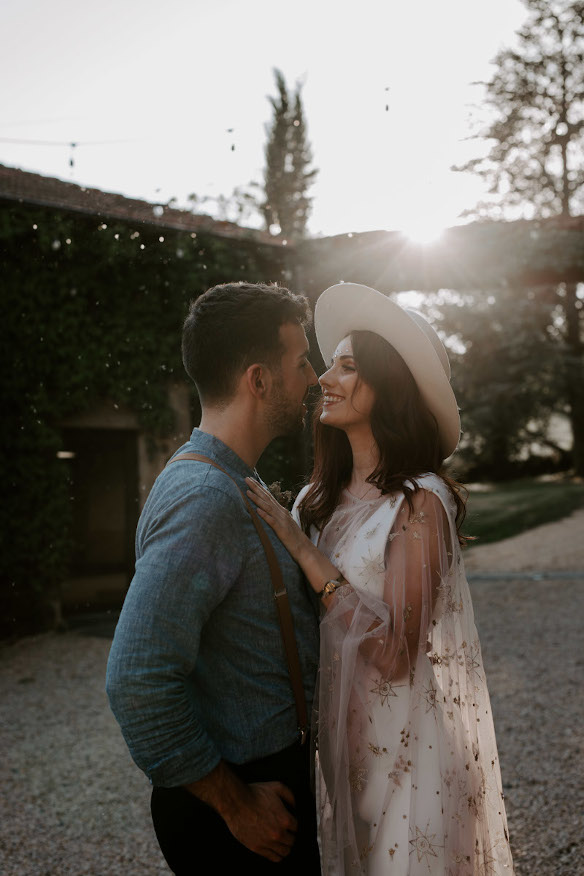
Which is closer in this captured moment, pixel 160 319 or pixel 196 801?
pixel 196 801

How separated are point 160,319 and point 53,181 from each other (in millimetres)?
2626

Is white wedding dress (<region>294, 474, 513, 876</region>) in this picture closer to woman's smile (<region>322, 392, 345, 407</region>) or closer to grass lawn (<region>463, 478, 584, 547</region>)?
woman's smile (<region>322, 392, 345, 407</region>)

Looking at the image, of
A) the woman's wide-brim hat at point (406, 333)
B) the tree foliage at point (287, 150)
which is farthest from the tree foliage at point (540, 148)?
the woman's wide-brim hat at point (406, 333)

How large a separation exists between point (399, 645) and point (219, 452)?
62 centimetres

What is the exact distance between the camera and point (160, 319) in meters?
8.12

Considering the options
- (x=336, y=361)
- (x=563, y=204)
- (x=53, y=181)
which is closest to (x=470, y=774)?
(x=336, y=361)

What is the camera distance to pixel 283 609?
61.3 inches

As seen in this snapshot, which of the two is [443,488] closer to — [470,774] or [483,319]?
[470,774]

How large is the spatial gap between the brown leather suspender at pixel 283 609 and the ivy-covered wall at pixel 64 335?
5912 millimetres

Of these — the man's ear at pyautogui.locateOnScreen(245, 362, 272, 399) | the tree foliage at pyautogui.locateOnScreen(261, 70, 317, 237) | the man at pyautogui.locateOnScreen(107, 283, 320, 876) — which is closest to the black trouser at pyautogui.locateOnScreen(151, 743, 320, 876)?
the man at pyautogui.locateOnScreen(107, 283, 320, 876)

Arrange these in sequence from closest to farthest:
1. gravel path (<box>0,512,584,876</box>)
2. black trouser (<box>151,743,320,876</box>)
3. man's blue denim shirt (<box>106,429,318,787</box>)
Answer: man's blue denim shirt (<box>106,429,318,787</box>) < black trouser (<box>151,743,320,876</box>) < gravel path (<box>0,512,584,876</box>)

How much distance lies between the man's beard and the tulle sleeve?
39 centimetres

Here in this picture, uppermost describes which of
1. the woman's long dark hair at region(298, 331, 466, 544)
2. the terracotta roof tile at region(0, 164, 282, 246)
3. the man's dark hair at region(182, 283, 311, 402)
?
the terracotta roof tile at region(0, 164, 282, 246)

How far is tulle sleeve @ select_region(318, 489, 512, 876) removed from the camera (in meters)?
1.71
